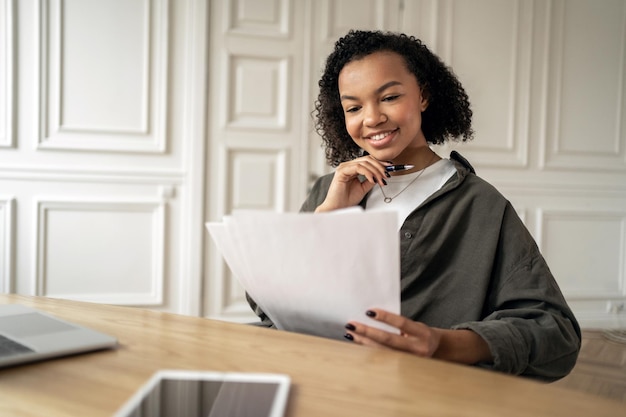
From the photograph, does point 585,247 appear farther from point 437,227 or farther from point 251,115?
point 437,227

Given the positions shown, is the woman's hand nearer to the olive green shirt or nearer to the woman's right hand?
the olive green shirt

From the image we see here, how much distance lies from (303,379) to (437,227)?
568mm

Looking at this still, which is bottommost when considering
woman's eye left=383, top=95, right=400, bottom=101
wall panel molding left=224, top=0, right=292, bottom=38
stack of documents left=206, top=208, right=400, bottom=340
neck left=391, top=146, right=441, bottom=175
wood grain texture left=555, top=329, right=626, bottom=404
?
wood grain texture left=555, top=329, right=626, bottom=404

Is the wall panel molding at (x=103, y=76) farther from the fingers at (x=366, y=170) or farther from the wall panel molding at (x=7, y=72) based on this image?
the fingers at (x=366, y=170)

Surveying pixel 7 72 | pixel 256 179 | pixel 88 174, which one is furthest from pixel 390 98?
pixel 7 72

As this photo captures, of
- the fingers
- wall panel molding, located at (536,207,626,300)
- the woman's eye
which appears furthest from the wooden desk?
wall panel molding, located at (536,207,626,300)

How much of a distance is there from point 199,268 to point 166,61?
42.8 inches

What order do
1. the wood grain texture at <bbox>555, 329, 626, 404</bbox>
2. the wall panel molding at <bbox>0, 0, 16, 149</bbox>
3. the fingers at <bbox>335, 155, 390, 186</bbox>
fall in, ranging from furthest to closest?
the wall panel molding at <bbox>0, 0, 16, 149</bbox> < the wood grain texture at <bbox>555, 329, 626, 404</bbox> < the fingers at <bbox>335, 155, 390, 186</bbox>

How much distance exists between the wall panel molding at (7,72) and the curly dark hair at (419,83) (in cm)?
187

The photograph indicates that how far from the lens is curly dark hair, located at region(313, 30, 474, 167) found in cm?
110

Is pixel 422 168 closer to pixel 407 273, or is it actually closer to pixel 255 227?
pixel 407 273

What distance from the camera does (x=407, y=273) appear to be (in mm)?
962

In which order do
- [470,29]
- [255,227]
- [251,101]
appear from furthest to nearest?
[470,29], [251,101], [255,227]

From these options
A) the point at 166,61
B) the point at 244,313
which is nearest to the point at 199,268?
the point at 244,313
